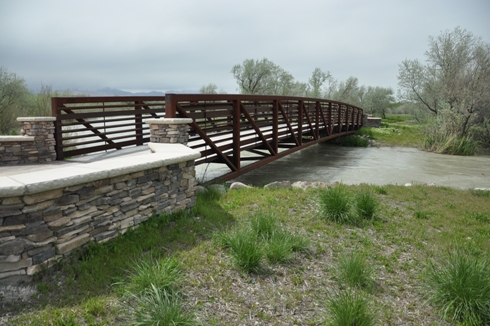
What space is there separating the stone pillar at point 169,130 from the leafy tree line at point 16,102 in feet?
34.5

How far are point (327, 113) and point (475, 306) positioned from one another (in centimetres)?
1721

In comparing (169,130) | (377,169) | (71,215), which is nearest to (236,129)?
(169,130)

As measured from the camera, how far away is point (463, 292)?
11.3 feet

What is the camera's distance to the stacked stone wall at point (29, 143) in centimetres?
779

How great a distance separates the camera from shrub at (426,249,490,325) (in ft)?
11.0

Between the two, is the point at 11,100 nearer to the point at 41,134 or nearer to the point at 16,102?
the point at 16,102

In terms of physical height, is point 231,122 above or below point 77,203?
above

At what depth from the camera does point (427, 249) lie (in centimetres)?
480

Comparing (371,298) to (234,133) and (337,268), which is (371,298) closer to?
(337,268)

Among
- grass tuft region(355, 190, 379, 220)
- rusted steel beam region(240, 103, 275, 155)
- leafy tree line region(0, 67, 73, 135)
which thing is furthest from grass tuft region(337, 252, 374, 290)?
leafy tree line region(0, 67, 73, 135)

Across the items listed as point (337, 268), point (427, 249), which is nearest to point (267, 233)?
point (337, 268)

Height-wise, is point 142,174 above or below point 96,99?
below

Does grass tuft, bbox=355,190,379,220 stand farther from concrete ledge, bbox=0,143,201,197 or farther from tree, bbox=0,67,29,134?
tree, bbox=0,67,29,134

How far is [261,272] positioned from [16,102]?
17.3 meters
